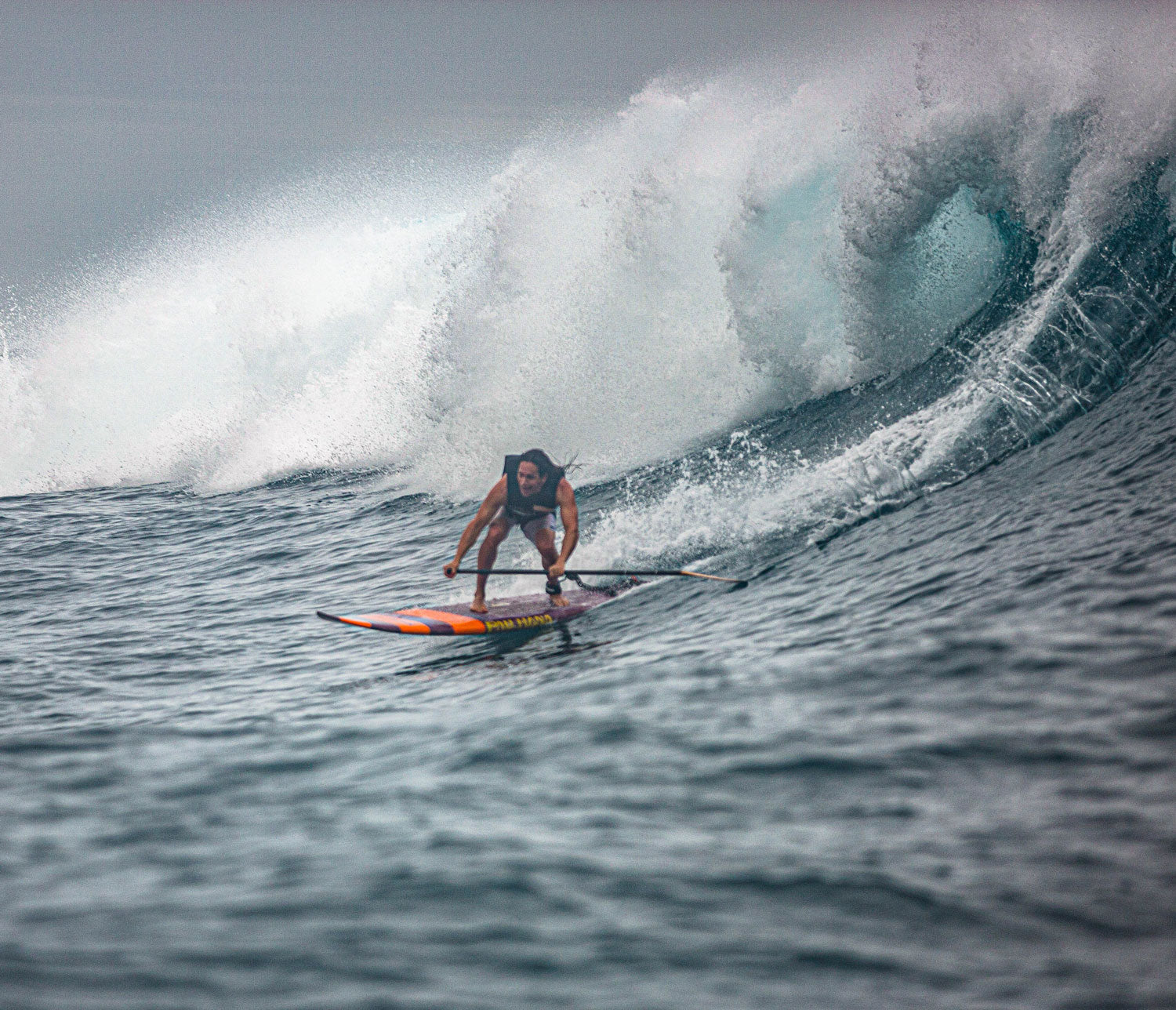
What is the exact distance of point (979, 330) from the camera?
10.9m

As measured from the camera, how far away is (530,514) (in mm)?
8500

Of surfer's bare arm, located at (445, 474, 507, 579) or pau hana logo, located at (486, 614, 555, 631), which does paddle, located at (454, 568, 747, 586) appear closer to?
surfer's bare arm, located at (445, 474, 507, 579)

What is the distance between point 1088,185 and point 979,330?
→ 1792mm

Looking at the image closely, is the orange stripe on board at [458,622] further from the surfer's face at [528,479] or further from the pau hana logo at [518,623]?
the surfer's face at [528,479]

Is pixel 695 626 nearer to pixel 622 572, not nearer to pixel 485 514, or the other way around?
pixel 622 572

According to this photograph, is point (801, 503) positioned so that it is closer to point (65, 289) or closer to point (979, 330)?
point (979, 330)

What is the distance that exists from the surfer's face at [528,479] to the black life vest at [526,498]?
3 centimetres

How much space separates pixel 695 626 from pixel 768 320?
6.71m

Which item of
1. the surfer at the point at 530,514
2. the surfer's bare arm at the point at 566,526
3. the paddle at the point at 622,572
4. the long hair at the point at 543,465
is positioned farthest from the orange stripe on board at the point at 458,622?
the long hair at the point at 543,465

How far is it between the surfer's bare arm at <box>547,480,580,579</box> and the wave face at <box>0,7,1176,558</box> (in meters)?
0.99

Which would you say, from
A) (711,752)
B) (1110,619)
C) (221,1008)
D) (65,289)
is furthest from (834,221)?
(65,289)

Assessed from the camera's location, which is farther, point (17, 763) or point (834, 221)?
point (834, 221)

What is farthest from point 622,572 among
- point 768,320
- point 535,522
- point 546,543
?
point 768,320

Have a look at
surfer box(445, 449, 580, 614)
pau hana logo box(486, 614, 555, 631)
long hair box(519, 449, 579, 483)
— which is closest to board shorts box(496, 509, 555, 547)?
surfer box(445, 449, 580, 614)
